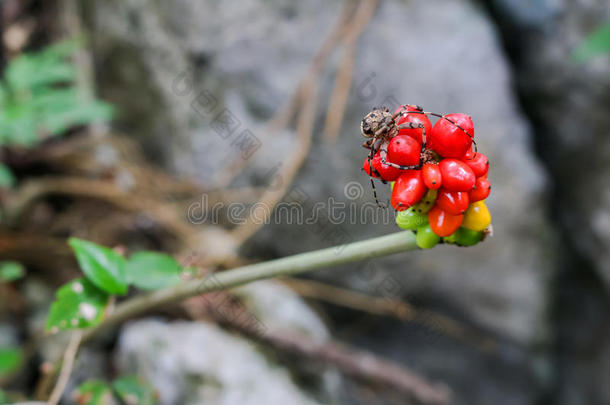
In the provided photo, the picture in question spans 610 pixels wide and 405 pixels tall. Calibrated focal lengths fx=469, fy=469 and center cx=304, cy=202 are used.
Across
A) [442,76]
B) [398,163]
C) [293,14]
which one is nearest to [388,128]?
[398,163]

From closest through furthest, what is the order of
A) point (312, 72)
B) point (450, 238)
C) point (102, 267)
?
point (450, 238), point (102, 267), point (312, 72)

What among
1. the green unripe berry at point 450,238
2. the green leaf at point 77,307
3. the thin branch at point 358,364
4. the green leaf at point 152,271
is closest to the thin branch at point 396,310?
the thin branch at point 358,364

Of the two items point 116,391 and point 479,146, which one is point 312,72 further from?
point 116,391

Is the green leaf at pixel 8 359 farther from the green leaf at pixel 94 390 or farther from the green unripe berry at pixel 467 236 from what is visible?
the green unripe berry at pixel 467 236

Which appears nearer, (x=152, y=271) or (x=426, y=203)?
(x=426, y=203)

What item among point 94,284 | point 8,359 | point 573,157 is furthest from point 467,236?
point 573,157

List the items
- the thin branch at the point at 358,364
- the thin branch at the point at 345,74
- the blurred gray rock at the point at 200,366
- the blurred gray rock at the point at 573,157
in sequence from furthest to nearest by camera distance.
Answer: the thin branch at the point at 345,74
the blurred gray rock at the point at 573,157
the thin branch at the point at 358,364
the blurred gray rock at the point at 200,366
